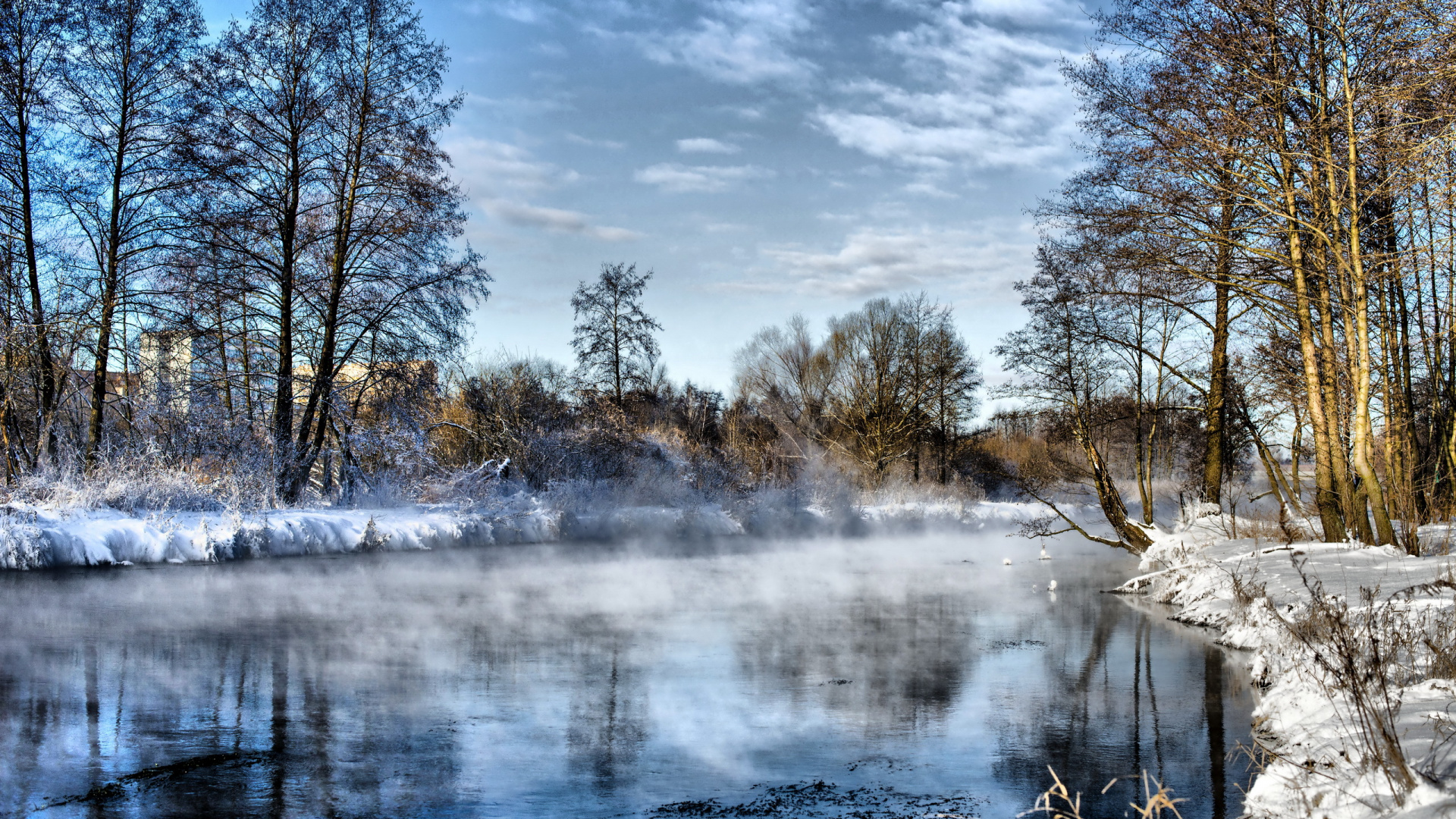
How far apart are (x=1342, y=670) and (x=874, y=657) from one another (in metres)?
4.69

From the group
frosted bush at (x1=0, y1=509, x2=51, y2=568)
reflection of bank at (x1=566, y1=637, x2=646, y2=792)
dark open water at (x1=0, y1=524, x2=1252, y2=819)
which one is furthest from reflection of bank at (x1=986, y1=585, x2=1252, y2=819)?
frosted bush at (x1=0, y1=509, x2=51, y2=568)

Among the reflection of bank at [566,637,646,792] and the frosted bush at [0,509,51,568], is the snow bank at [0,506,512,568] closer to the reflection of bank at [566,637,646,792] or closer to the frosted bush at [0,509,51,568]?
the frosted bush at [0,509,51,568]

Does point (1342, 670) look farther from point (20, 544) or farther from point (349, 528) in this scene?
point (349, 528)

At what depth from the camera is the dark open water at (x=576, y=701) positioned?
522cm

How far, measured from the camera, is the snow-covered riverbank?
4027 mm

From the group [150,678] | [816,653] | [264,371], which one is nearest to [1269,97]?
[816,653]

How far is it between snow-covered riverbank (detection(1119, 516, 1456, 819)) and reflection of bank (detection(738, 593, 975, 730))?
7.90ft

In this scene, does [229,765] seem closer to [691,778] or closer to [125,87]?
[691,778]

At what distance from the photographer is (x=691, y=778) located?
5574 millimetres

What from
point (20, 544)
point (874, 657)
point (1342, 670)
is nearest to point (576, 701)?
point (874, 657)

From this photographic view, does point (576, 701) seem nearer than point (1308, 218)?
Yes

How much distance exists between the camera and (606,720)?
6.82 meters

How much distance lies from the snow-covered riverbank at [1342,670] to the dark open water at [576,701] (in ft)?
1.62

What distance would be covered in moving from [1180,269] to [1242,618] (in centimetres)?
484
